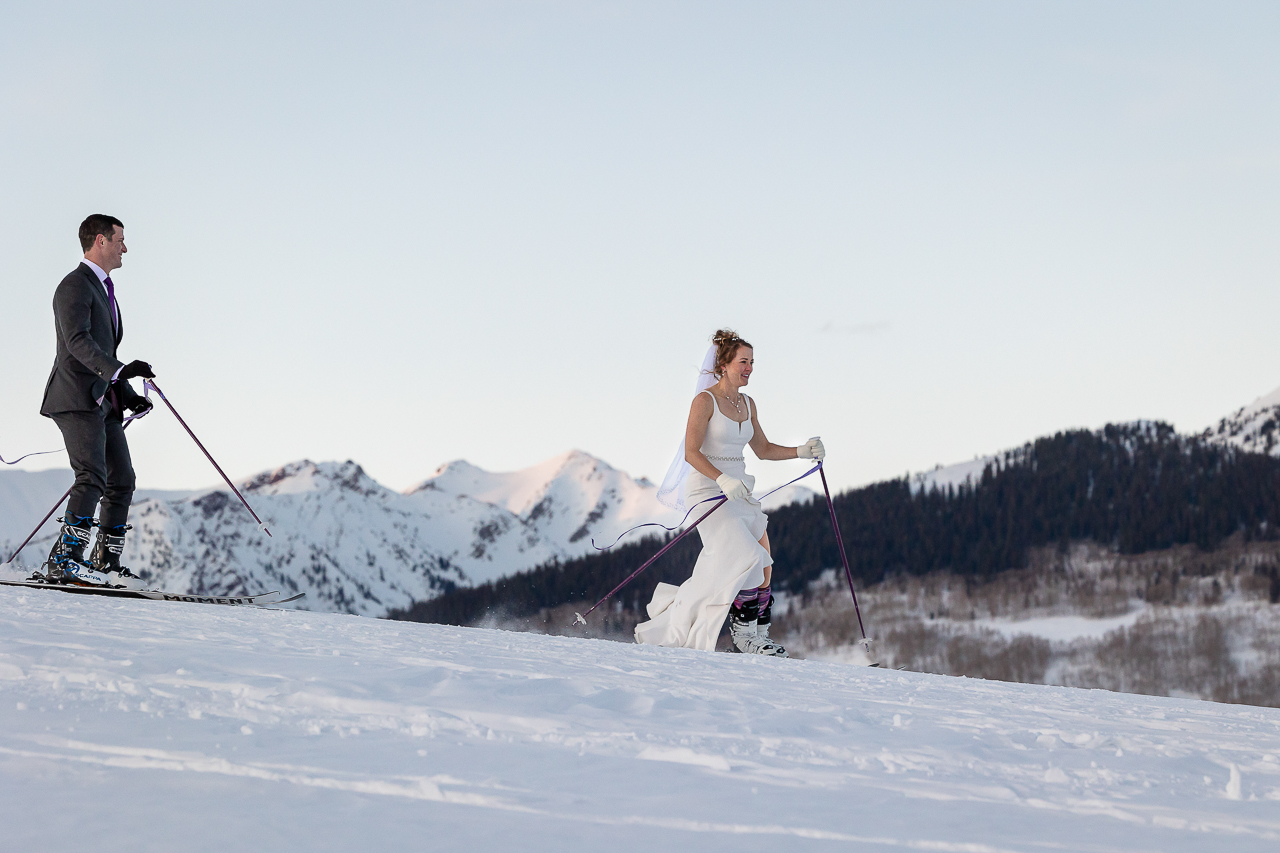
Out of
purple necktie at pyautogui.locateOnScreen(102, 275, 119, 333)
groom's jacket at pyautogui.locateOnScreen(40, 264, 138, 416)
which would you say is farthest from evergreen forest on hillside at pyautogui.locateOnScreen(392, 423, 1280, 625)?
groom's jacket at pyautogui.locateOnScreen(40, 264, 138, 416)

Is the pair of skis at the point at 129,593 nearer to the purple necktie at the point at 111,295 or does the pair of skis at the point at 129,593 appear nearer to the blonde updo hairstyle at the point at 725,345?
the purple necktie at the point at 111,295

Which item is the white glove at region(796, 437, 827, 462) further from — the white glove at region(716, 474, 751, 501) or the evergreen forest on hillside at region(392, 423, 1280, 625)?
the evergreen forest on hillside at region(392, 423, 1280, 625)

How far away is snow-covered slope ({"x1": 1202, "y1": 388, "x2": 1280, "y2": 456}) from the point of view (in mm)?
183625

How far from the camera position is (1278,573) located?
130 metres

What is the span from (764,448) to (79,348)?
453 centimetres

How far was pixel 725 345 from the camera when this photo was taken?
25.0 ft

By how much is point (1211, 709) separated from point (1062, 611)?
143m

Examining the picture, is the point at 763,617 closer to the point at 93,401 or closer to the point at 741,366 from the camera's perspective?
the point at 741,366

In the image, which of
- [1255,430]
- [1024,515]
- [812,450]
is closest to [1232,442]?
[1255,430]

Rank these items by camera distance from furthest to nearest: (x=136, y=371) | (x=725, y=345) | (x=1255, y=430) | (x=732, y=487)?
1. (x=1255, y=430)
2. (x=725, y=345)
3. (x=732, y=487)
4. (x=136, y=371)

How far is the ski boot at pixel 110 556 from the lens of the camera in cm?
689

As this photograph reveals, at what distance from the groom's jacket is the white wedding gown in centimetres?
382

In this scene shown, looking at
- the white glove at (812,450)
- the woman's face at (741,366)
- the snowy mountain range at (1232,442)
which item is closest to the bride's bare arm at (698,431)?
the woman's face at (741,366)

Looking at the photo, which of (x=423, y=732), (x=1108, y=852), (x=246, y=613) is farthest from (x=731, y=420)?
(x=1108, y=852)
